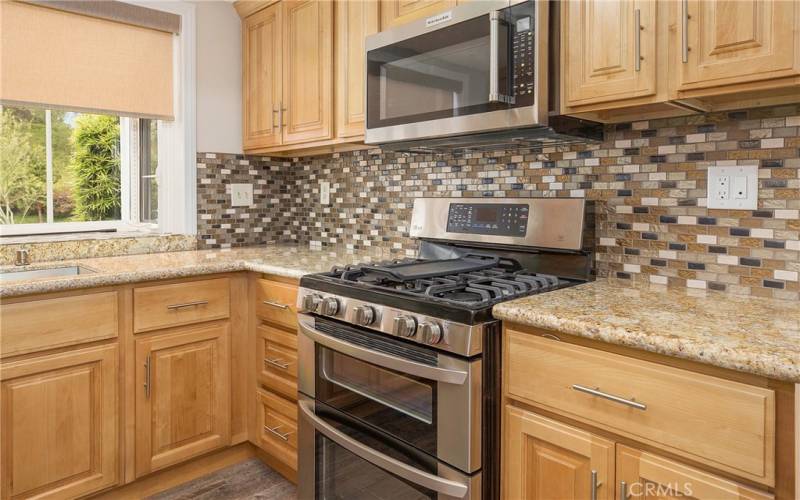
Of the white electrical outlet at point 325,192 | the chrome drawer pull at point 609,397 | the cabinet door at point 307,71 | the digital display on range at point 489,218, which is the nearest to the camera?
the chrome drawer pull at point 609,397

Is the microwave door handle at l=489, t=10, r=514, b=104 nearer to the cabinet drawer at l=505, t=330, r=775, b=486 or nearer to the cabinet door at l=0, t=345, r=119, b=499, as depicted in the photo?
the cabinet drawer at l=505, t=330, r=775, b=486

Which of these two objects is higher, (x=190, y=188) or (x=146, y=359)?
(x=190, y=188)

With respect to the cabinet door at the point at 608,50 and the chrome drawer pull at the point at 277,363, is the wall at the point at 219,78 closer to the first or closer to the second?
the chrome drawer pull at the point at 277,363

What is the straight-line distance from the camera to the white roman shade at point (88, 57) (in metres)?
2.19

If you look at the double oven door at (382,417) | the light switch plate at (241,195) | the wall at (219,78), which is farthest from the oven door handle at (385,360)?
the wall at (219,78)

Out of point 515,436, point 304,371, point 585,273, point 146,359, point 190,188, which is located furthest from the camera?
point 190,188

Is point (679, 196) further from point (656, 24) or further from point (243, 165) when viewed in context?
point (243, 165)

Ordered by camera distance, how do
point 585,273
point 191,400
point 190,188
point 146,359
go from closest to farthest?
point 585,273
point 146,359
point 191,400
point 190,188

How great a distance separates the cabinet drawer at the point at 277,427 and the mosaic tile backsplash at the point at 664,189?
840 millimetres

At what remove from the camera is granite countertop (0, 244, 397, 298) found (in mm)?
1768

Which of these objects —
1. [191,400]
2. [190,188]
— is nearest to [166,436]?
[191,400]

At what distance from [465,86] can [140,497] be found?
197cm

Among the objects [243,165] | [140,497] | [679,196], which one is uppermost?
[243,165]

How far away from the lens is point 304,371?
6.10ft
